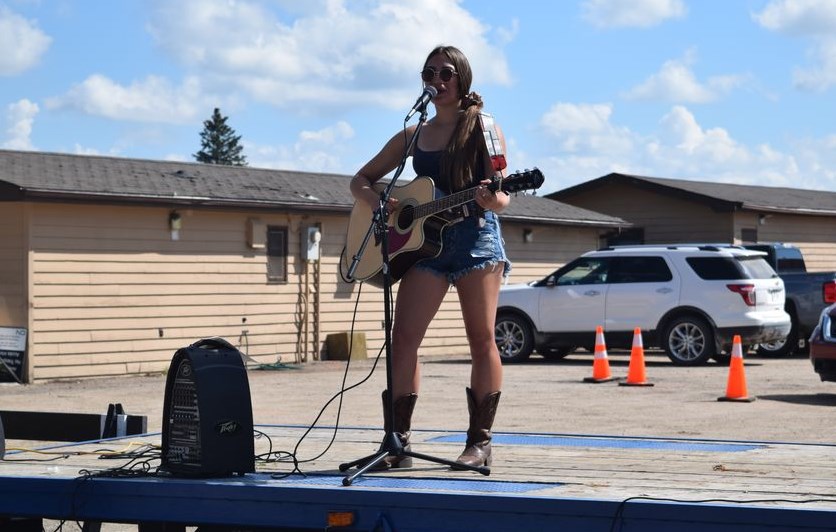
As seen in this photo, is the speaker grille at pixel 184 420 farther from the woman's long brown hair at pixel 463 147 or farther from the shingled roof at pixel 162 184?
the shingled roof at pixel 162 184

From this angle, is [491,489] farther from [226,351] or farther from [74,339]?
[74,339]

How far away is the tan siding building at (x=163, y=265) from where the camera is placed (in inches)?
721

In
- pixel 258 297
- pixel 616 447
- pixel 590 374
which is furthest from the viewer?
pixel 258 297

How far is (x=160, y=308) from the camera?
1991 centimetres

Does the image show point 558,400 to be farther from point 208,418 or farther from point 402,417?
point 208,418

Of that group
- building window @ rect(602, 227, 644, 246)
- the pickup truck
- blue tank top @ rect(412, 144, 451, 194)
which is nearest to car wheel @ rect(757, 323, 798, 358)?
the pickup truck

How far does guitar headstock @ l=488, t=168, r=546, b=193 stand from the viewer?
16.6 feet

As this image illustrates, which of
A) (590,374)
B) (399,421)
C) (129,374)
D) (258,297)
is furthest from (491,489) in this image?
(258,297)

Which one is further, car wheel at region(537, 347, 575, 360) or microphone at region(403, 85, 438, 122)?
car wheel at region(537, 347, 575, 360)

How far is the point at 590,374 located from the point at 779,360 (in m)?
4.12

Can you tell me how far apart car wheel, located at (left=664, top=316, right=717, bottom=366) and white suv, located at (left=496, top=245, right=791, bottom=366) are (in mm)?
15

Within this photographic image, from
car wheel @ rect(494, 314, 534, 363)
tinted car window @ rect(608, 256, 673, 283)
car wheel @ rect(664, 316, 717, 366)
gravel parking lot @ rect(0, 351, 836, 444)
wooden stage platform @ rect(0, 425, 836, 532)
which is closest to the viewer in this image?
wooden stage platform @ rect(0, 425, 836, 532)

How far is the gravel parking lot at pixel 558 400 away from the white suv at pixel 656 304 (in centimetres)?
45

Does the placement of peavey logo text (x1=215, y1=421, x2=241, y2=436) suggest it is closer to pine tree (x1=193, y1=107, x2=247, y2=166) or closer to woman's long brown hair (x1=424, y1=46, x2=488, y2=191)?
woman's long brown hair (x1=424, y1=46, x2=488, y2=191)
